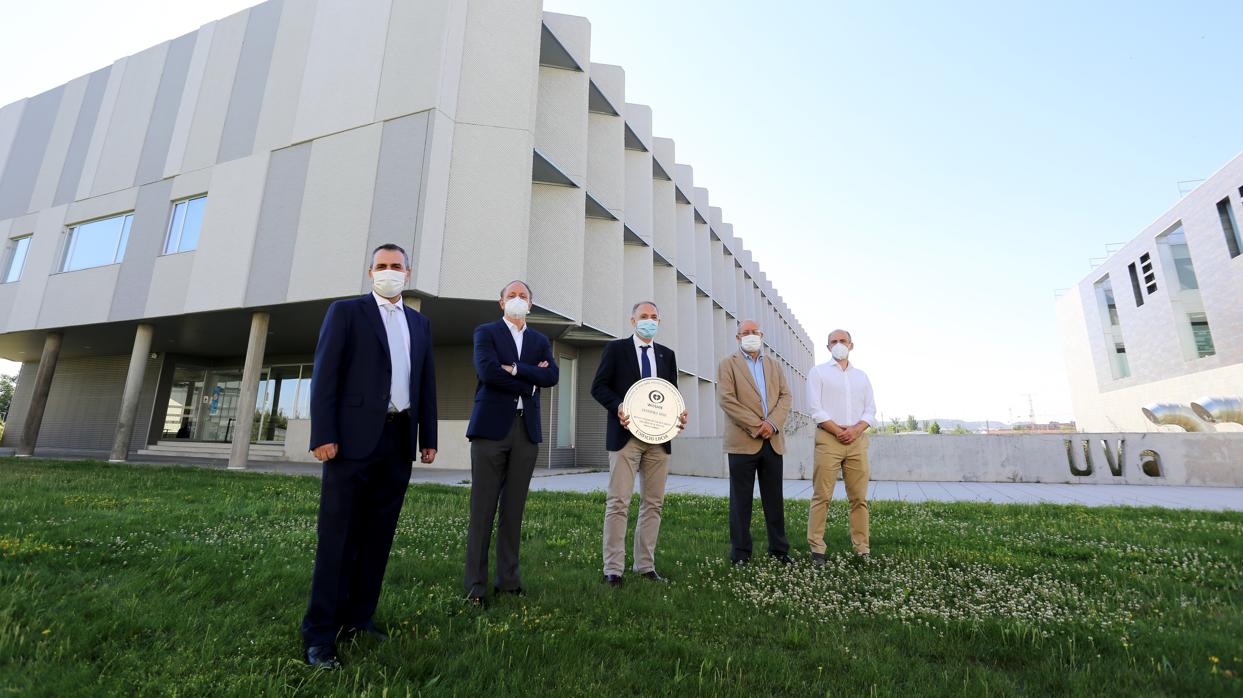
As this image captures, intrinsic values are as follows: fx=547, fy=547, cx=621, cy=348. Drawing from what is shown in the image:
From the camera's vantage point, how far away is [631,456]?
436 cm

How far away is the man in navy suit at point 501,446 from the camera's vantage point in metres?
3.72

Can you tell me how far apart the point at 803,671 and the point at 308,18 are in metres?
20.3

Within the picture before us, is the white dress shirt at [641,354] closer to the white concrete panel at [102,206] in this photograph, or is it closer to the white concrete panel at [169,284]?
the white concrete panel at [169,284]

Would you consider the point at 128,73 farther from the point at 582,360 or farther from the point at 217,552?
the point at 217,552

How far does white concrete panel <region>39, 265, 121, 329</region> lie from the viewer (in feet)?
57.2

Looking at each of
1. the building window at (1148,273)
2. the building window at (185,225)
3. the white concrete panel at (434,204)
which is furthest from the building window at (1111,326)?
the building window at (185,225)

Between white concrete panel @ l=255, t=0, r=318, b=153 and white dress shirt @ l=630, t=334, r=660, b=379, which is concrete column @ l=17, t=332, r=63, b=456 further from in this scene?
white dress shirt @ l=630, t=334, r=660, b=379

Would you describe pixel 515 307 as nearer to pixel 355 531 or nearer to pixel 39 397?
pixel 355 531

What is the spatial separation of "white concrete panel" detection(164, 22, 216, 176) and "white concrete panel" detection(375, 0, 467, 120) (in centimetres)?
775

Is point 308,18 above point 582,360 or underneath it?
above

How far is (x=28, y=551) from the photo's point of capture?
3992mm

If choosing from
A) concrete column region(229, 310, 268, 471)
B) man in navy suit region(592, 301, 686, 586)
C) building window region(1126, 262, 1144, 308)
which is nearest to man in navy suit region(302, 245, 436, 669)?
man in navy suit region(592, 301, 686, 586)

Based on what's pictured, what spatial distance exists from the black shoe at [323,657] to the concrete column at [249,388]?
47.2ft

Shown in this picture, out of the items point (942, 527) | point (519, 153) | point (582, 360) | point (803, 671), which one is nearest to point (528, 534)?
point (803, 671)
